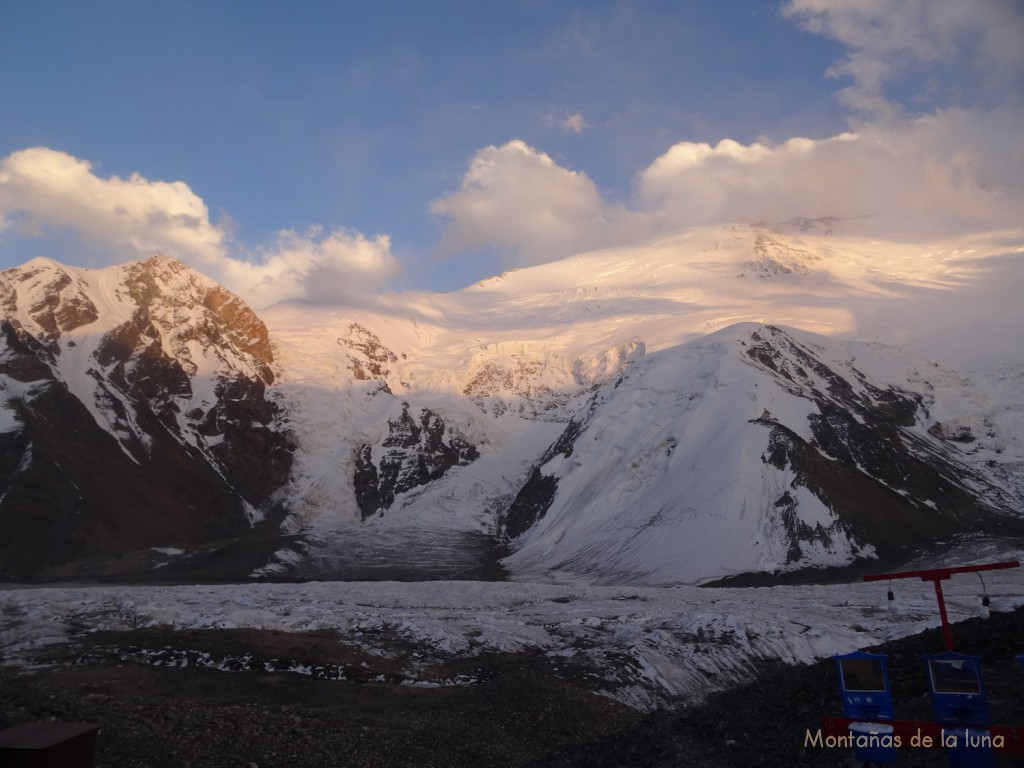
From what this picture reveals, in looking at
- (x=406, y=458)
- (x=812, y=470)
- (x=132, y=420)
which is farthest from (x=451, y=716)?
(x=406, y=458)

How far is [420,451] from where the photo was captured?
497 ft

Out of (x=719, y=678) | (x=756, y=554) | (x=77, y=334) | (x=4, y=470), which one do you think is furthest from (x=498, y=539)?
(x=719, y=678)

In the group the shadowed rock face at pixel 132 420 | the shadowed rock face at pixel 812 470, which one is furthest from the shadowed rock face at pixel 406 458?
the shadowed rock face at pixel 812 470

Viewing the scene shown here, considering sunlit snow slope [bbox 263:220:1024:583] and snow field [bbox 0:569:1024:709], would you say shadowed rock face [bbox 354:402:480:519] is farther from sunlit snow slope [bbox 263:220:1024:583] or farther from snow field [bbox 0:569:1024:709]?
snow field [bbox 0:569:1024:709]

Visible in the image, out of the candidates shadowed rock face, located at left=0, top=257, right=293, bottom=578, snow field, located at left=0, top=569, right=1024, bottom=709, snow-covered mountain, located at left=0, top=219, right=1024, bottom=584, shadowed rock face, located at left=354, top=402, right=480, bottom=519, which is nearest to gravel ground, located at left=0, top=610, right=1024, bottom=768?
snow field, located at left=0, top=569, right=1024, bottom=709

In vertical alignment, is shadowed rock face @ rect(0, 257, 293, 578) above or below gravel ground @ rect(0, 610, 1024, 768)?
above

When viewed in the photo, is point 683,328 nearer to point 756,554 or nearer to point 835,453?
point 835,453

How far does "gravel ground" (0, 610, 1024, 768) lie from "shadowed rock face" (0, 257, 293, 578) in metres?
70.0

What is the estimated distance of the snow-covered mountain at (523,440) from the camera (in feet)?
289

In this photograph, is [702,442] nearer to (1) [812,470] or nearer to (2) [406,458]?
(1) [812,470]

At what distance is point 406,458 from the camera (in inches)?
5881

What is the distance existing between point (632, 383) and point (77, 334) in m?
95.8

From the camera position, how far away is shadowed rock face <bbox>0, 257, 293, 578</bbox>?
296 feet

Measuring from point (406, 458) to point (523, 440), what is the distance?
2707cm
